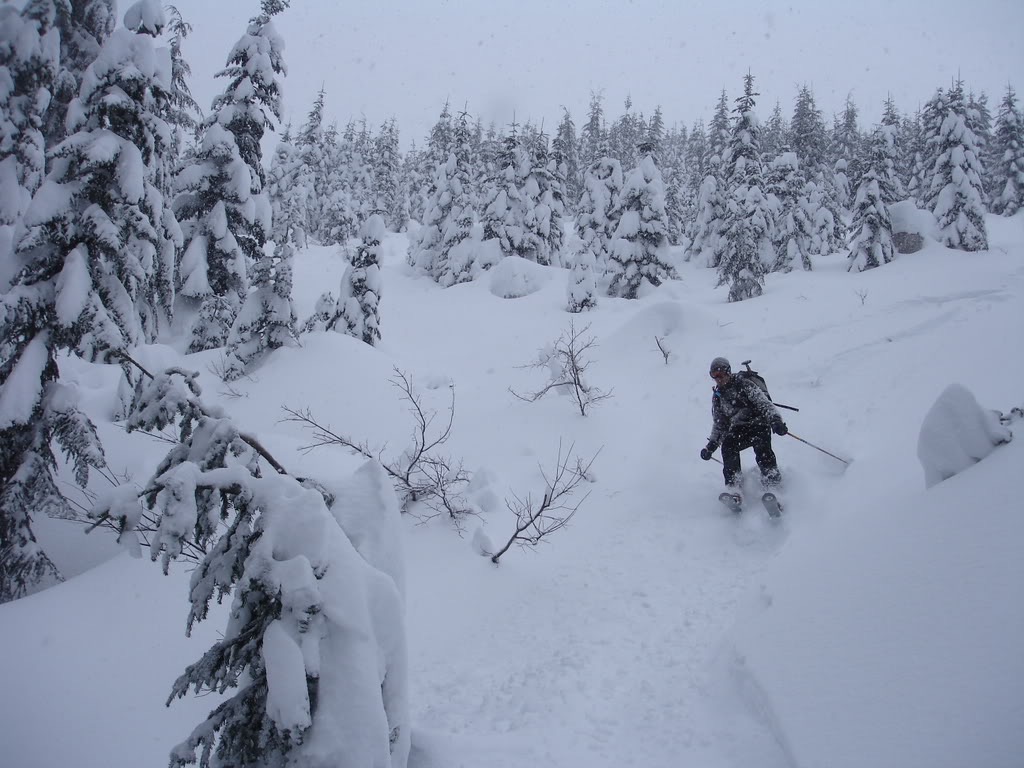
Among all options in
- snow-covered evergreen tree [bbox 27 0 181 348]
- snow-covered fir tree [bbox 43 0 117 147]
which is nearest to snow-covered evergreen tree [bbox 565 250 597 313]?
snow-covered fir tree [bbox 43 0 117 147]

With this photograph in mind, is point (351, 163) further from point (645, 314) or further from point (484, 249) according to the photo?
point (645, 314)

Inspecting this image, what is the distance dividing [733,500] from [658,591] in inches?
75.3

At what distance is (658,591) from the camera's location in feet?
21.0

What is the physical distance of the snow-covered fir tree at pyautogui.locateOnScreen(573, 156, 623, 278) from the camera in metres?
32.9

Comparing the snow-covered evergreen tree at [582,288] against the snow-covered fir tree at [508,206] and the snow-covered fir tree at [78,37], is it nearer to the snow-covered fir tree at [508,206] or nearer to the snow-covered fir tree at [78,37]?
the snow-covered fir tree at [508,206]

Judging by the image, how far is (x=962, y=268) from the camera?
55.1ft

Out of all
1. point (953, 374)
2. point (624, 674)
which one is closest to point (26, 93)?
point (624, 674)

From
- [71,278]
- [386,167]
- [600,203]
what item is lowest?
[71,278]

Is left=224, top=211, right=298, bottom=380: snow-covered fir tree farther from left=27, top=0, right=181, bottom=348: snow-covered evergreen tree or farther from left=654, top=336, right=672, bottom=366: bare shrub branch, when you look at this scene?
left=654, top=336, right=672, bottom=366: bare shrub branch

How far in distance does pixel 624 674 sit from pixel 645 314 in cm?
1237

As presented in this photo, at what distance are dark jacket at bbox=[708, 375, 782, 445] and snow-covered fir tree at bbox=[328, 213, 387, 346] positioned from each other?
13260mm

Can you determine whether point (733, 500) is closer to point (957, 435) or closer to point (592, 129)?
point (957, 435)

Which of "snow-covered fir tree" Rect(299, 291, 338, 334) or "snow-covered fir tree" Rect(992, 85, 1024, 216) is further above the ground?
"snow-covered fir tree" Rect(992, 85, 1024, 216)

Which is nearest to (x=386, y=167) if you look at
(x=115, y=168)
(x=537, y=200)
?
(x=537, y=200)
